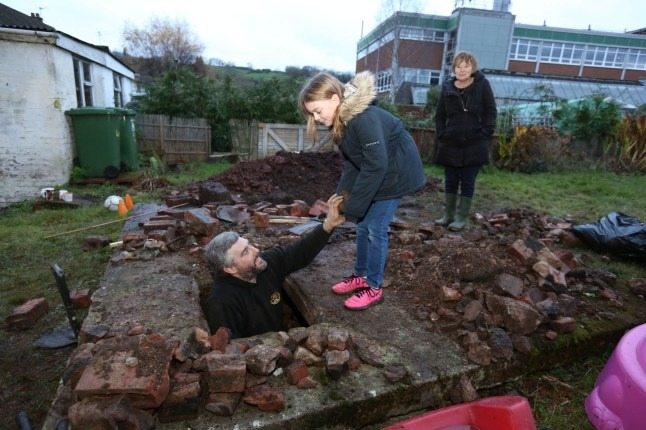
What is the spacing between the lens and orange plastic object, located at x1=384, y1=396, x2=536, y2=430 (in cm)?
163

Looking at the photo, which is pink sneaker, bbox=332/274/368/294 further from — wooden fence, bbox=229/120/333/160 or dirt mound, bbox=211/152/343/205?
wooden fence, bbox=229/120/333/160

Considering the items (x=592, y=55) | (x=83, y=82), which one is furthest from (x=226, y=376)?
(x=592, y=55)

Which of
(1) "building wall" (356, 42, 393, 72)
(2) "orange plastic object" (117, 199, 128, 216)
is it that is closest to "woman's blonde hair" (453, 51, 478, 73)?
(2) "orange plastic object" (117, 199, 128, 216)

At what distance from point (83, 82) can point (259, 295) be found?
1032cm

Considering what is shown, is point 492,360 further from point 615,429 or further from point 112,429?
point 112,429

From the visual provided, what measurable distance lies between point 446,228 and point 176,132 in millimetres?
10295

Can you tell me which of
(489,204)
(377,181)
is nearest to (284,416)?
(377,181)

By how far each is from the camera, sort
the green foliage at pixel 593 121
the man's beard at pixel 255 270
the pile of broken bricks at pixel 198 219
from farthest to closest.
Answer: the green foliage at pixel 593 121 → the pile of broken bricks at pixel 198 219 → the man's beard at pixel 255 270

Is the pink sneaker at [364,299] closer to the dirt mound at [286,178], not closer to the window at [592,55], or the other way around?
the dirt mound at [286,178]

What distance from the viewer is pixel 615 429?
1.79 m

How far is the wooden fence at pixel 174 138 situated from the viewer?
12164 mm

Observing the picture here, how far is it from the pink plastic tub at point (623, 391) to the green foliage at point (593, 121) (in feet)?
35.9

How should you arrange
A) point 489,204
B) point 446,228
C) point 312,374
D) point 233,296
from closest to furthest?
point 312,374 → point 233,296 → point 446,228 → point 489,204

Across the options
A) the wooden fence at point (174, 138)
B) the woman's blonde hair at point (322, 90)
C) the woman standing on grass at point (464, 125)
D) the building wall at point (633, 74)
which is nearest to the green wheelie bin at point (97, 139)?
the wooden fence at point (174, 138)
